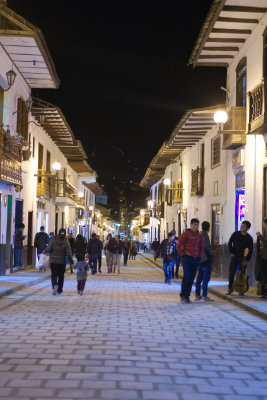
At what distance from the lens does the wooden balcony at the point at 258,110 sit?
14156 millimetres

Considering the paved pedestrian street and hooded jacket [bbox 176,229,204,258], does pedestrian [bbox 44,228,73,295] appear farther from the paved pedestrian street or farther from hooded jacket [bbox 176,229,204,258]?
hooded jacket [bbox 176,229,204,258]

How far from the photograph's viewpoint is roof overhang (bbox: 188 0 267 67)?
592 inches

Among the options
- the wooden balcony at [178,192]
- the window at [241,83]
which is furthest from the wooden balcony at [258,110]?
the wooden balcony at [178,192]

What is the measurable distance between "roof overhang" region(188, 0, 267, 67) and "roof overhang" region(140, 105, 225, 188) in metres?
1.86

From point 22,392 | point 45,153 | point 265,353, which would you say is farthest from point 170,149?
point 22,392

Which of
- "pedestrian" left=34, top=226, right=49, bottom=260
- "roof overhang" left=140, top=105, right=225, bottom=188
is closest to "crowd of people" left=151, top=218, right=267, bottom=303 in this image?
"roof overhang" left=140, top=105, right=225, bottom=188

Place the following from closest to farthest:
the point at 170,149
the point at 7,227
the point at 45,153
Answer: the point at 7,227, the point at 45,153, the point at 170,149

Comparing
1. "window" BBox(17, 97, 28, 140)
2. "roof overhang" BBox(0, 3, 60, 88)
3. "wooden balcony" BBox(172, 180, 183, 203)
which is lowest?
"wooden balcony" BBox(172, 180, 183, 203)

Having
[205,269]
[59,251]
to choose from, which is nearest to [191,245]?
[205,269]

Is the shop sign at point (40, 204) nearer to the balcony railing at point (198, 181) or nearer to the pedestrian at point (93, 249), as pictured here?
the pedestrian at point (93, 249)

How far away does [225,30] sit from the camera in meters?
16.8

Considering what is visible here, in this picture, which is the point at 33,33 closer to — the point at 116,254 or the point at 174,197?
the point at 116,254

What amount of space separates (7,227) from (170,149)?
13850 mm

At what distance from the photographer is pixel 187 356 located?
263 inches
